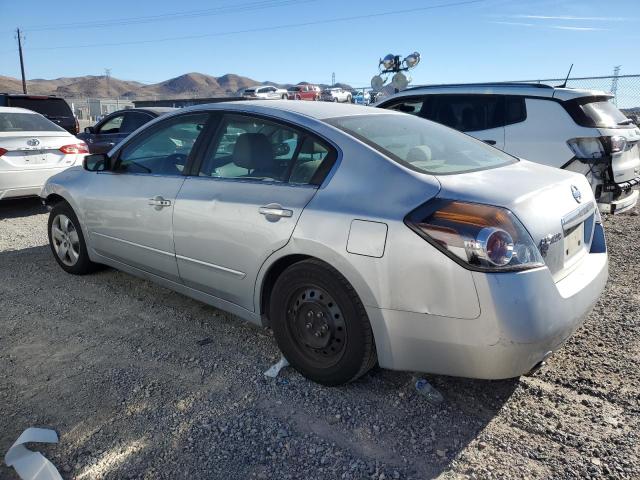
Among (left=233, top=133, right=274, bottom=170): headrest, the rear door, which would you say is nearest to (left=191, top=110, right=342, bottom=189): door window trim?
the rear door

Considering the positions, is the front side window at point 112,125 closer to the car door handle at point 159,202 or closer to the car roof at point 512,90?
the car roof at point 512,90

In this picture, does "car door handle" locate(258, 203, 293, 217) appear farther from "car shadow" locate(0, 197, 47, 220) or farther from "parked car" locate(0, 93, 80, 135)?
"parked car" locate(0, 93, 80, 135)

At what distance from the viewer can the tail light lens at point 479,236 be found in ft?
7.35

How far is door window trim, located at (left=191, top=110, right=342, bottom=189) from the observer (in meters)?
2.82

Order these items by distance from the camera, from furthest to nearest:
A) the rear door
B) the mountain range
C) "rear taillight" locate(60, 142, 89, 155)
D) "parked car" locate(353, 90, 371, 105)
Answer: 1. the mountain range
2. "parked car" locate(353, 90, 371, 105)
3. "rear taillight" locate(60, 142, 89, 155)
4. the rear door

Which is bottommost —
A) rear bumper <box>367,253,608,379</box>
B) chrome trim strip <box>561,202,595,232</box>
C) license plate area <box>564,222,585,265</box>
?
rear bumper <box>367,253,608,379</box>

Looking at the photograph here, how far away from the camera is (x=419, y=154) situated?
9.52 feet

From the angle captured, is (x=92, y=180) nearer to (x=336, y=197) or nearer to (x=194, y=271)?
(x=194, y=271)

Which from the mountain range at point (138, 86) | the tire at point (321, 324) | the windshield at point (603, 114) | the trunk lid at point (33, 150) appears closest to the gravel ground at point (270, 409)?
the tire at point (321, 324)

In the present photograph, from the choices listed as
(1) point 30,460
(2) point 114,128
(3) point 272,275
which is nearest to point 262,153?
(3) point 272,275

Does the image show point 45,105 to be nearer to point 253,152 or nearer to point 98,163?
point 98,163

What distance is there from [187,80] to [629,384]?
200 metres

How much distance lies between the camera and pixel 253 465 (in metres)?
2.33

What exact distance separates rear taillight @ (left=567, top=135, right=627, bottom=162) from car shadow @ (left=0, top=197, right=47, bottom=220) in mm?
7378
